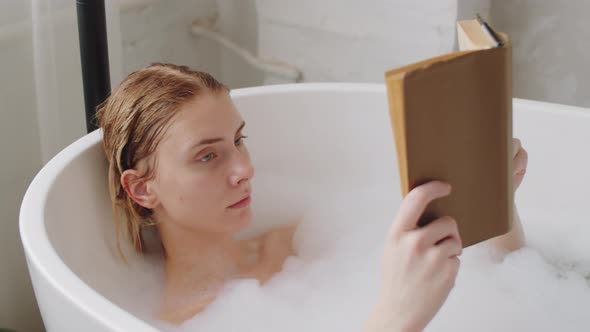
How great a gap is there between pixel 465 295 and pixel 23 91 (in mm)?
906

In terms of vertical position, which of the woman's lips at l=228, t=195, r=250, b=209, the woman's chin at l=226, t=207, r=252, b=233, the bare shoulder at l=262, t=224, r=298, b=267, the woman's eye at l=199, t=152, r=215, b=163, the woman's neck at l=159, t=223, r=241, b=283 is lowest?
the bare shoulder at l=262, t=224, r=298, b=267

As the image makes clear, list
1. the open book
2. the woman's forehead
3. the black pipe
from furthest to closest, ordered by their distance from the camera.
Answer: the black pipe → the woman's forehead → the open book

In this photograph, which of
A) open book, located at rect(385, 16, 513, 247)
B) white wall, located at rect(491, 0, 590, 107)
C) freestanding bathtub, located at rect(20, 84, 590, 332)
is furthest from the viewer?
white wall, located at rect(491, 0, 590, 107)

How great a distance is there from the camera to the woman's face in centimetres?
119

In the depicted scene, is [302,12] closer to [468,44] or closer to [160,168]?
[160,168]

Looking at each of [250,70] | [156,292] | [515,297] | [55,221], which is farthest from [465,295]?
[250,70]

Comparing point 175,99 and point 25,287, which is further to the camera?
point 25,287

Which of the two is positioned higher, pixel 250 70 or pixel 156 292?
pixel 250 70

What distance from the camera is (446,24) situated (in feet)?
5.79

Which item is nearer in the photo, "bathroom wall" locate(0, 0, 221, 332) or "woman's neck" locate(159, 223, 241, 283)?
"woman's neck" locate(159, 223, 241, 283)

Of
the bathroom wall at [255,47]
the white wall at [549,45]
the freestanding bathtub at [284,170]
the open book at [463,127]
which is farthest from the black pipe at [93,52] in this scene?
the white wall at [549,45]

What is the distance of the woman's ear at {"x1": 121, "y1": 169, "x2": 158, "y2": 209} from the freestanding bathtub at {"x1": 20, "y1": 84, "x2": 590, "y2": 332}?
0.24ft

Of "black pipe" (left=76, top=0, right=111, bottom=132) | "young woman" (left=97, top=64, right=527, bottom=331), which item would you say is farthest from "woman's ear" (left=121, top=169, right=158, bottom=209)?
"black pipe" (left=76, top=0, right=111, bottom=132)

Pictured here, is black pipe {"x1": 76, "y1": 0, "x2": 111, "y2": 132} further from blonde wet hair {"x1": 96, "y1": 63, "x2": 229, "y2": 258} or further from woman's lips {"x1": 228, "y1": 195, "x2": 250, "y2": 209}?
woman's lips {"x1": 228, "y1": 195, "x2": 250, "y2": 209}
